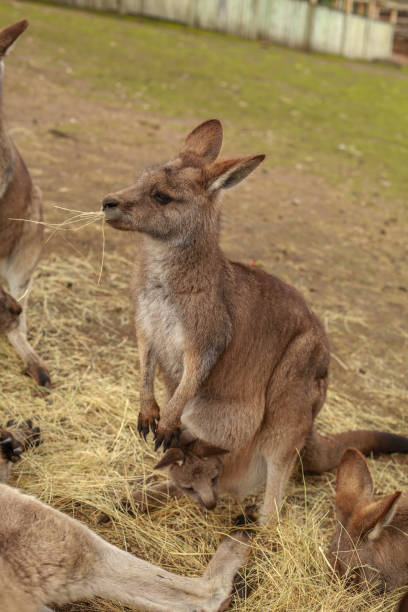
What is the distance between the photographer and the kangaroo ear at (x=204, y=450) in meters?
3.06

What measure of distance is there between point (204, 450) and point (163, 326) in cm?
58

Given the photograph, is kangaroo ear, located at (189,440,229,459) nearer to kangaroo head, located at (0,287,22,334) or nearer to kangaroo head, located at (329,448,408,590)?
kangaroo head, located at (329,448,408,590)

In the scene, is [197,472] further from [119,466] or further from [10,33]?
[10,33]

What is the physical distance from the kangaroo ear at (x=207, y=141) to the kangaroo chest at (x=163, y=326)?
2.19 feet

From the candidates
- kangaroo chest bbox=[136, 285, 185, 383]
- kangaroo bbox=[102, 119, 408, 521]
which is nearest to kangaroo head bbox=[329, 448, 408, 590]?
kangaroo bbox=[102, 119, 408, 521]

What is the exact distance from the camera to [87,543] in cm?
253

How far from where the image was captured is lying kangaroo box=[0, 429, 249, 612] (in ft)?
7.73

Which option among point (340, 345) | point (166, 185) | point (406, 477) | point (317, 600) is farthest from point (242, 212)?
point (317, 600)

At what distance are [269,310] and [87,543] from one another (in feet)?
4.22

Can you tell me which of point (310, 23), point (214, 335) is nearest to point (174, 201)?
point (214, 335)

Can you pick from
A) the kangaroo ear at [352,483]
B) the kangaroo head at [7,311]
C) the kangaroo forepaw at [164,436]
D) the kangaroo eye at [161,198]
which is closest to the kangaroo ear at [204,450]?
the kangaroo forepaw at [164,436]

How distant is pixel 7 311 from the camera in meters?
3.58

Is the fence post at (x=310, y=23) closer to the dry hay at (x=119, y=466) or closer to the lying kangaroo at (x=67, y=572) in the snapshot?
the dry hay at (x=119, y=466)

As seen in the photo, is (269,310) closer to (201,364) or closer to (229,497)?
(201,364)
